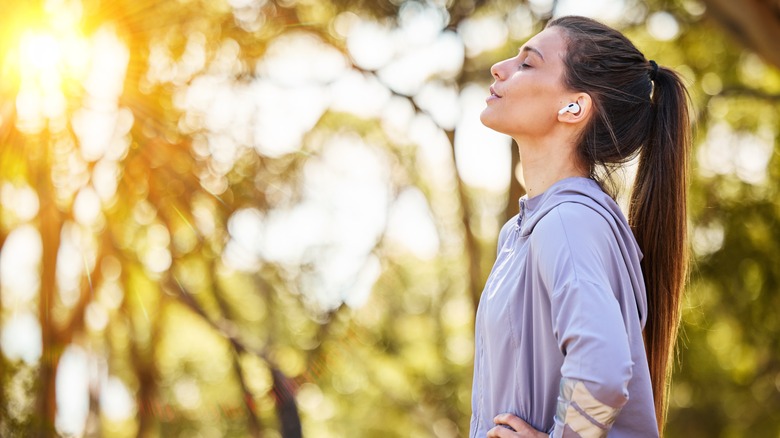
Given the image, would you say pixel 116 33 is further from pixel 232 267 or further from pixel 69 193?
pixel 232 267

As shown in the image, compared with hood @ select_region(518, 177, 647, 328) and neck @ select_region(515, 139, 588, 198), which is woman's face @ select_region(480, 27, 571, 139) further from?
hood @ select_region(518, 177, 647, 328)

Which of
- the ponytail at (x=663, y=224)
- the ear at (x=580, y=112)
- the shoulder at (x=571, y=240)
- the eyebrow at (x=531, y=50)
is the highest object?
the eyebrow at (x=531, y=50)

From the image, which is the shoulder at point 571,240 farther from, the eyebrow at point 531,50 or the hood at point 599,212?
the eyebrow at point 531,50

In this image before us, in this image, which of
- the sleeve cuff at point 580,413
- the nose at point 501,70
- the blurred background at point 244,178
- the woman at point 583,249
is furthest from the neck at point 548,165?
the blurred background at point 244,178

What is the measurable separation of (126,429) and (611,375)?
1499cm

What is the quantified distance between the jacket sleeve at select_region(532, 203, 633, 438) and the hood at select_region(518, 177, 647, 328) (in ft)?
0.23

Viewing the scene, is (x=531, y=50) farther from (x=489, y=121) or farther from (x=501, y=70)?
(x=489, y=121)

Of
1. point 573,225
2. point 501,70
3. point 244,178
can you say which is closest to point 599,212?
point 573,225

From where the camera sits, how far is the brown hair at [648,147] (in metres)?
1.97

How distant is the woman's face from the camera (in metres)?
1.95

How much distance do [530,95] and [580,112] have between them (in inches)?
4.5

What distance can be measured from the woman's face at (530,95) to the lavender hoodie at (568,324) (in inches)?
6.3

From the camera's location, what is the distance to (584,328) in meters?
1.55

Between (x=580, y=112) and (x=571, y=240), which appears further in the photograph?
(x=580, y=112)
